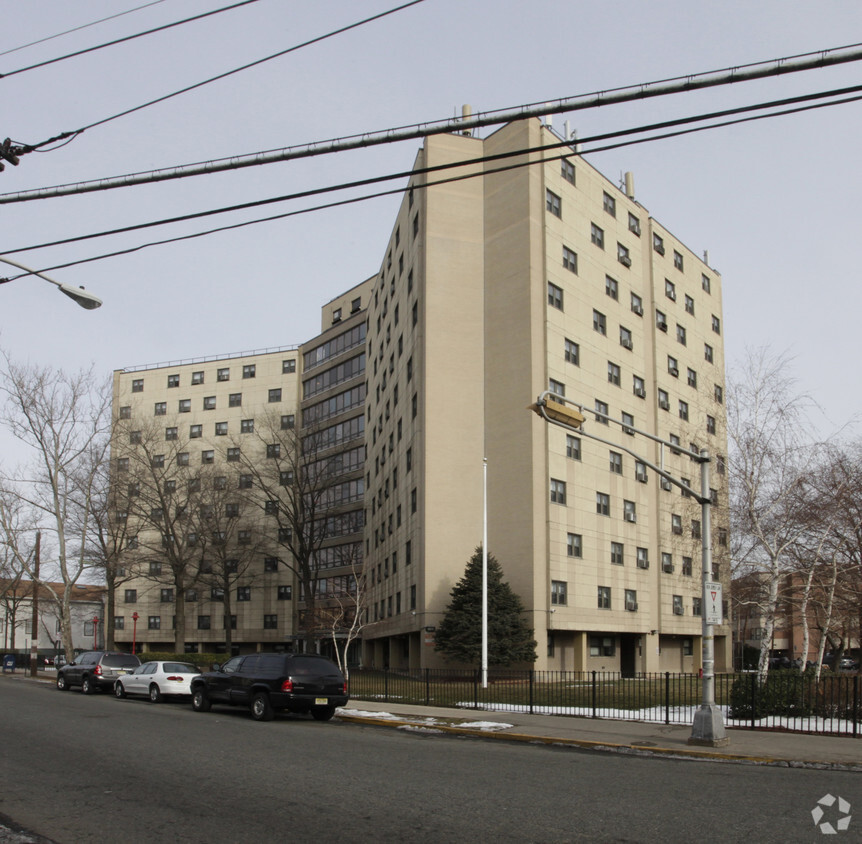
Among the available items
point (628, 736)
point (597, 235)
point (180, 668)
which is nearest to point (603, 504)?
point (597, 235)

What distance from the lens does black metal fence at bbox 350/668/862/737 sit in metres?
19.6

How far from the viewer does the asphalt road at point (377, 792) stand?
8.45 metres

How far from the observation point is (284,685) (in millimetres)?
21000

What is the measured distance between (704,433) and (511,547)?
20245mm

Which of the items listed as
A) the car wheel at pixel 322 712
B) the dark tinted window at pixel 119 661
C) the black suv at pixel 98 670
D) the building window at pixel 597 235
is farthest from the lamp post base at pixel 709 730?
the building window at pixel 597 235

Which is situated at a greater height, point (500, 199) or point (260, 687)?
point (500, 199)

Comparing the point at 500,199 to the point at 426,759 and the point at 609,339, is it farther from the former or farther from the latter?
the point at 426,759

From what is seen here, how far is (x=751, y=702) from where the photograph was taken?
796 inches

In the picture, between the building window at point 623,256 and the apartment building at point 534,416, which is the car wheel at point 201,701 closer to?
the apartment building at point 534,416

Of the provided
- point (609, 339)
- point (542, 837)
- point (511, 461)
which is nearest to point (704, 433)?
point (609, 339)

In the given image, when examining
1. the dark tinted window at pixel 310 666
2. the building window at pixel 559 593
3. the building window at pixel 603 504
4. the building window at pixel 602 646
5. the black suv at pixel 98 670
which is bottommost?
the building window at pixel 602 646

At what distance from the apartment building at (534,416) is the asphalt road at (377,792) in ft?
89.3

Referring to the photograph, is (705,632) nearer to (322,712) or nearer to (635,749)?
(635,749)

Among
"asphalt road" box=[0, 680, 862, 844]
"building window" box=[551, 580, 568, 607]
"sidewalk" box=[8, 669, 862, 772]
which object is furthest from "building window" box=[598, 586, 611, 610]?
"asphalt road" box=[0, 680, 862, 844]
